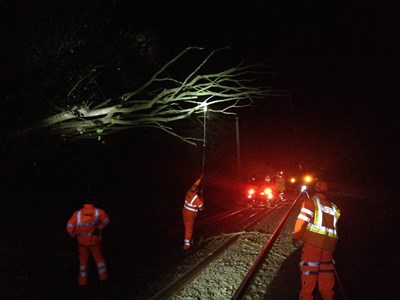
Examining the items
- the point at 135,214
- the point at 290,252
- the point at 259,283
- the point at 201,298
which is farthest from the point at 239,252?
the point at 135,214

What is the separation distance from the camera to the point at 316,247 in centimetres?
487

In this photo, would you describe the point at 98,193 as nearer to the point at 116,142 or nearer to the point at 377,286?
the point at 116,142

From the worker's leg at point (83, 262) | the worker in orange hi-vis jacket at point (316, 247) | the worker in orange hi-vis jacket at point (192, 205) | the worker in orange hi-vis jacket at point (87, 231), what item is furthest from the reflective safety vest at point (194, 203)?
the worker in orange hi-vis jacket at point (316, 247)

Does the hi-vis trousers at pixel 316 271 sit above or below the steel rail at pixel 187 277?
above

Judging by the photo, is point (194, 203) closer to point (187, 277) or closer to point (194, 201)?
point (194, 201)

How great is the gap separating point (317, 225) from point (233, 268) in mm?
2716

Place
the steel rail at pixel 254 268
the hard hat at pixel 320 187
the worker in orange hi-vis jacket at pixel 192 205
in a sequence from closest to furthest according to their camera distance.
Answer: the hard hat at pixel 320 187 → the steel rail at pixel 254 268 → the worker in orange hi-vis jacket at pixel 192 205

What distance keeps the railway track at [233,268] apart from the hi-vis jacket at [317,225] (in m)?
1.34

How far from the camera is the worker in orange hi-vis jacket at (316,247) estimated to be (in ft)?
15.9

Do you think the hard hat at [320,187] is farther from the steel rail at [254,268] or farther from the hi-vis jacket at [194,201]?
the hi-vis jacket at [194,201]

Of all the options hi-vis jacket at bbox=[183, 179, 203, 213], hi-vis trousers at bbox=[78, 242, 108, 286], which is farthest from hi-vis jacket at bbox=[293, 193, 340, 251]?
hi-vis jacket at bbox=[183, 179, 203, 213]

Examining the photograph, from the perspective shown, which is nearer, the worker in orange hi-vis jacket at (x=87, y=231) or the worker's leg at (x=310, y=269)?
the worker's leg at (x=310, y=269)

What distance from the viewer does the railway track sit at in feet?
18.7

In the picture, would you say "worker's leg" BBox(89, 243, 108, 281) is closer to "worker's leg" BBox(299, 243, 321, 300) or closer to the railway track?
the railway track
